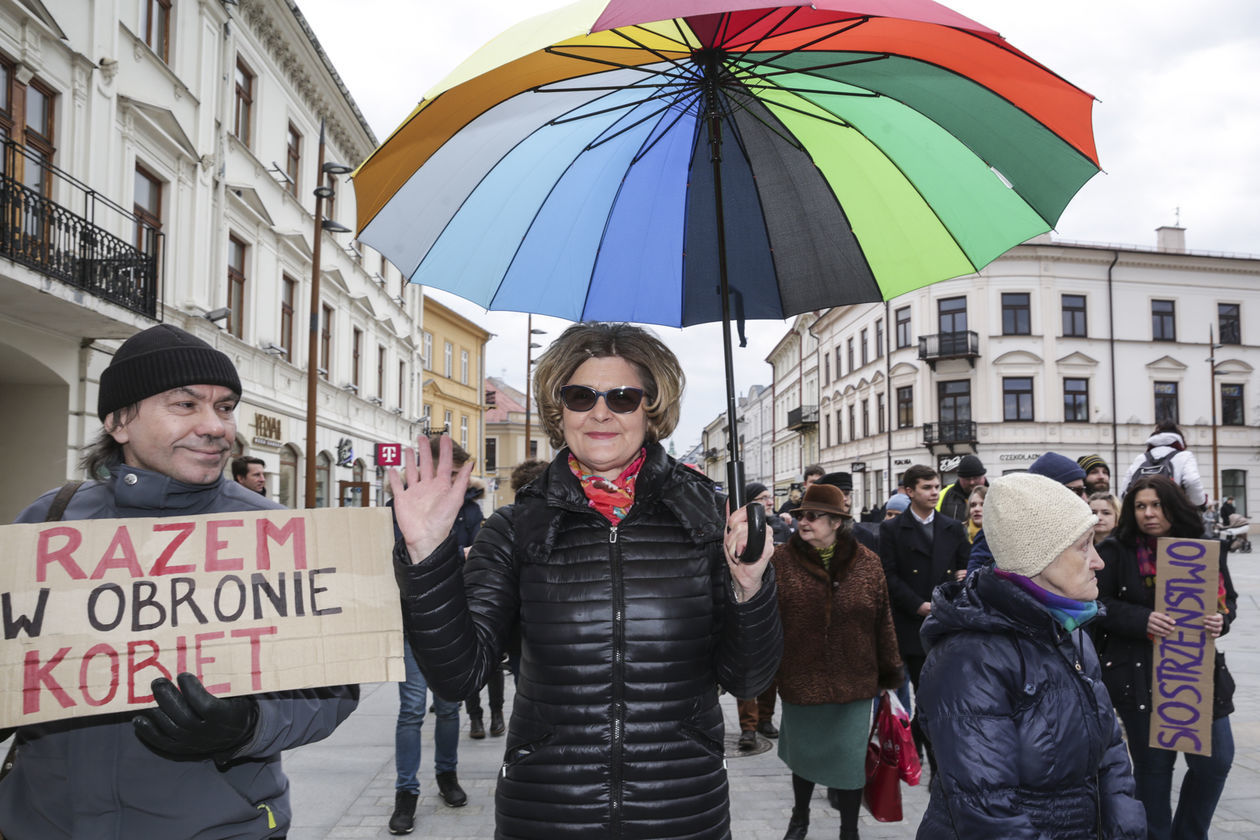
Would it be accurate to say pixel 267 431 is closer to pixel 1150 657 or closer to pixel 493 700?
pixel 493 700

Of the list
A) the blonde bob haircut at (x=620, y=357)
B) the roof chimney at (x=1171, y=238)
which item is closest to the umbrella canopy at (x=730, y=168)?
the blonde bob haircut at (x=620, y=357)

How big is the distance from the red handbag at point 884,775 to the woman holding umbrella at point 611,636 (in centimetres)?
273

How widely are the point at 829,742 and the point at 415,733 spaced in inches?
92.6

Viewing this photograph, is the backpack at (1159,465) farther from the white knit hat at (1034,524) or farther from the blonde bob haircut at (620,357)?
the blonde bob haircut at (620,357)

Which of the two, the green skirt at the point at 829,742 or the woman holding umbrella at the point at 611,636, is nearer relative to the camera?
the woman holding umbrella at the point at 611,636

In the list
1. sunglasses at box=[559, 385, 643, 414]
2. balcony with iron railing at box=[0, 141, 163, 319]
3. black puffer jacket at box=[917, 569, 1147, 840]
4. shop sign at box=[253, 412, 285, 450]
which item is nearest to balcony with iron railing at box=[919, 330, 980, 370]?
shop sign at box=[253, 412, 285, 450]

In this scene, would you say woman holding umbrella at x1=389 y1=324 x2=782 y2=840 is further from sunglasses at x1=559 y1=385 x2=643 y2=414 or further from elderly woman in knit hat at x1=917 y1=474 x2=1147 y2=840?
elderly woman in knit hat at x1=917 y1=474 x2=1147 y2=840

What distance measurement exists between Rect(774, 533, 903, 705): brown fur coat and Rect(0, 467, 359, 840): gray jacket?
336 cm

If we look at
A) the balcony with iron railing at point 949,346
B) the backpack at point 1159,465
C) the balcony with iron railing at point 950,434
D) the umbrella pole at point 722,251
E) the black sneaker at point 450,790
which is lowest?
the black sneaker at point 450,790

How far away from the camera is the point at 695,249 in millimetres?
3217

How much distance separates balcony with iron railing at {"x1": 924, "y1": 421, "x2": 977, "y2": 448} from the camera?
120 feet

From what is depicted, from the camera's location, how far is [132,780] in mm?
1989

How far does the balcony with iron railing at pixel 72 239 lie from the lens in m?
9.76

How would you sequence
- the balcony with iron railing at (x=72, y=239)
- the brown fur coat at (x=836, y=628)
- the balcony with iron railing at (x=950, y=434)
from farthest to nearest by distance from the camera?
1. the balcony with iron railing at (x=950, y=434)
2. the balcony with iron railing at (x=72, y=239)
3. the brown fur coat at (x=836, y=628)
